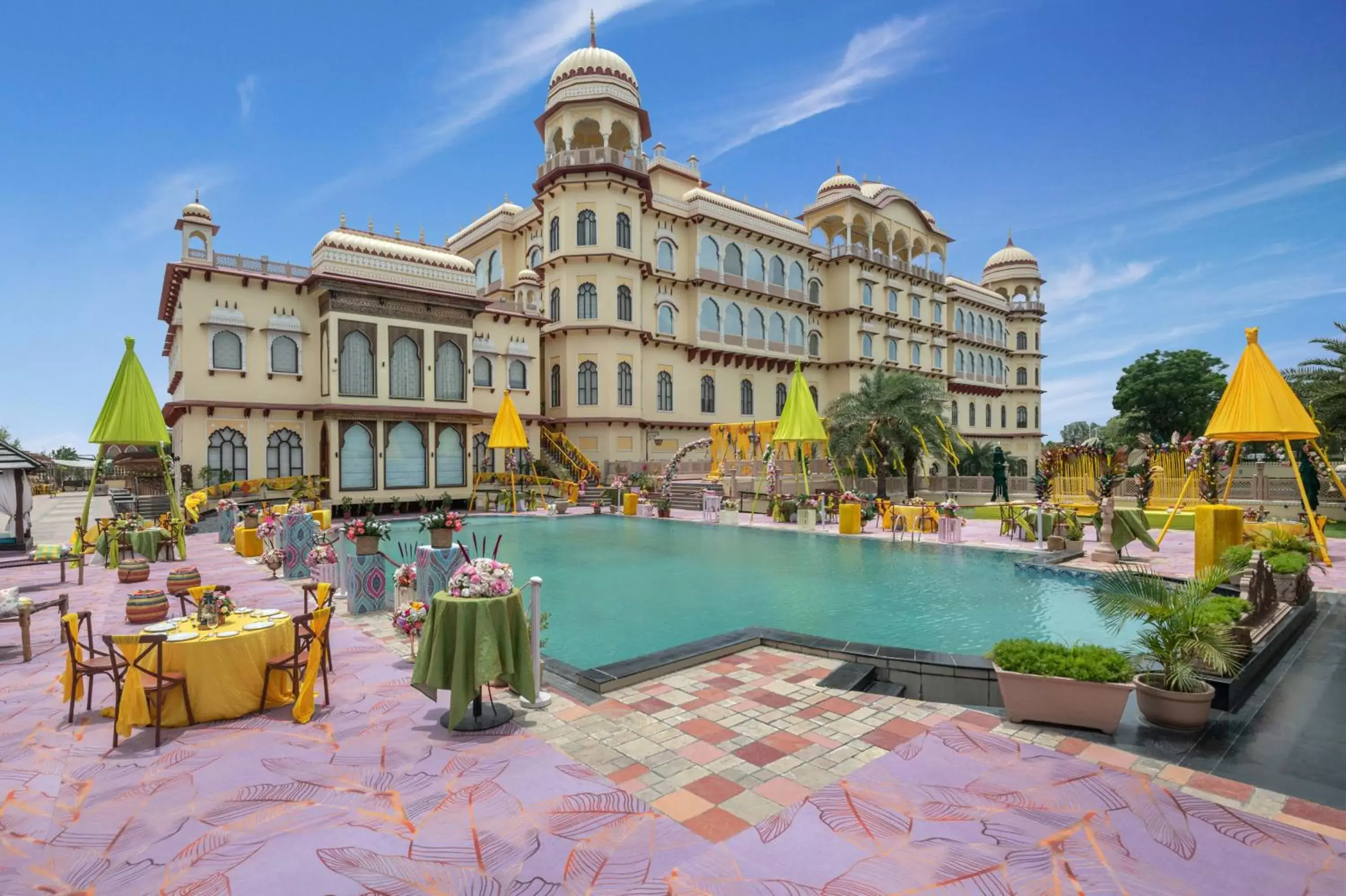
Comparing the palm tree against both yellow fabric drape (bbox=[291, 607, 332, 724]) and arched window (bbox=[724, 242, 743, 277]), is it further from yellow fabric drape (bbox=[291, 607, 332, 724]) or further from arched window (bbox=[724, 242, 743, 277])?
yellow fabric drape (bbox=[291, 607, 332, 724])

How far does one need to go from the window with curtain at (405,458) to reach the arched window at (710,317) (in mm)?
15329

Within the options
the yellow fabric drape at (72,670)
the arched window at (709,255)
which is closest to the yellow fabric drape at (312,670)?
the yellow fabric drape at (72,670)

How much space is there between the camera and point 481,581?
512 cm

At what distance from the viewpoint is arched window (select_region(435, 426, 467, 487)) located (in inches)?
1053

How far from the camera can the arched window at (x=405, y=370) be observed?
997 inches

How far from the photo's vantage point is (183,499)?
2086 centimetres

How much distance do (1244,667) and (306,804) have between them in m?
6.91

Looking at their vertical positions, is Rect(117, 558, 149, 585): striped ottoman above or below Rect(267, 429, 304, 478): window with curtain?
below

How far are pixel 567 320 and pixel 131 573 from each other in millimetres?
21160

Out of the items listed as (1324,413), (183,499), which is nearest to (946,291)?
(1324,413)

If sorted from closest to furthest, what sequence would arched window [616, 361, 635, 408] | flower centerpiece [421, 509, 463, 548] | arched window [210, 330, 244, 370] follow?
1. flower centerpiece [421, 509, 463, 548]
2. arched window [210, 330, 244, 370]
3. arched window [616, 361, 635, 408]

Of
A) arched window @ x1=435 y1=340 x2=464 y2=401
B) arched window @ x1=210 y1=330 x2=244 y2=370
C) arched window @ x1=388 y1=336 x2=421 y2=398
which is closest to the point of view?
arched window @ x1=210 y1=330 x2=244 y2=370

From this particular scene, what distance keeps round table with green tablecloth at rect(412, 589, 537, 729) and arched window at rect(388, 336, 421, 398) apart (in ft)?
72.2

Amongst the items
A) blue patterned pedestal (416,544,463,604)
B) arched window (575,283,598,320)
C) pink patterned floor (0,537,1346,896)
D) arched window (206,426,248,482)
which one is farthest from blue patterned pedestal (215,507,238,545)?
arched window (575,283,598,320)
